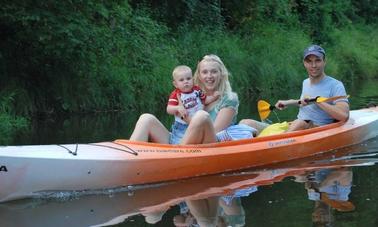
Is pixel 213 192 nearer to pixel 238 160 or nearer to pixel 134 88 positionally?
pixel 238 160

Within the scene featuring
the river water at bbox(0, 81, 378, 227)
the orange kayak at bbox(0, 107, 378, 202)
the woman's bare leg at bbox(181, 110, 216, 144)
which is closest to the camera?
the river water at bbox(0, 81, 378, 227)

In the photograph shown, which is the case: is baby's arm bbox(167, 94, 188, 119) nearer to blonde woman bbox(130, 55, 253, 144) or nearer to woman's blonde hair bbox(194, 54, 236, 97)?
blonde woman bbox(130, 55, 253, 144)

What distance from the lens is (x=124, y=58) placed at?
12.2 meters

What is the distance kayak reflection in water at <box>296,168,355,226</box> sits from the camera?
4320 mm

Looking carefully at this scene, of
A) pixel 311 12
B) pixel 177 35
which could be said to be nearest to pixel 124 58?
pixel 177 35

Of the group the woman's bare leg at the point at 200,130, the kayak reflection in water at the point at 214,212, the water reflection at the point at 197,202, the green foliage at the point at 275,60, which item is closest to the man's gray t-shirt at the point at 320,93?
the water reflection at the point at 197,202

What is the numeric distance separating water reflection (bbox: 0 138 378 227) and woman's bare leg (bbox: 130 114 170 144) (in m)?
0.48

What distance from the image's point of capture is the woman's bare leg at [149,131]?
5.74m

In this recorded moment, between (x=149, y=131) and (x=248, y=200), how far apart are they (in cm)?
135

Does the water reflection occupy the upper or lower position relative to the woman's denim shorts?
lower

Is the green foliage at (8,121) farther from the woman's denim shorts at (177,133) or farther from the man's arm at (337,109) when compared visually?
the man's arm at (337,109)

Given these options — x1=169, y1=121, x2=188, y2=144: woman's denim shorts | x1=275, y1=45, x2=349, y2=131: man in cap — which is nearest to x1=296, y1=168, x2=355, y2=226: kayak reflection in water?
x1=275, y1=45, x2=349, y2=131: man in cap

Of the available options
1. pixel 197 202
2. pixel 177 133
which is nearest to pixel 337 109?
pixel 177 133

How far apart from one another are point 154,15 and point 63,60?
466 cm
